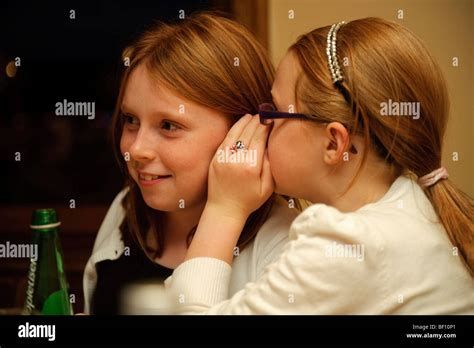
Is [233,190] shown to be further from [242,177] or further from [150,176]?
[150,176]

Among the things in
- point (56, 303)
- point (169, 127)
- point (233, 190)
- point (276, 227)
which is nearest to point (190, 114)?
point (169, 127)

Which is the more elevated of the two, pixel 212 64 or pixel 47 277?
pixel 212 64

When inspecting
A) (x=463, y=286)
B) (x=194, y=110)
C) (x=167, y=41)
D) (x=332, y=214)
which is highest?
(x=167, y=41)

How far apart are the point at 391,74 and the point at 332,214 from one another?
0.22 m

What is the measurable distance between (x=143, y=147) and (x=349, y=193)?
13.0 inches

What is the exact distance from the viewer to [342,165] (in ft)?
2.69

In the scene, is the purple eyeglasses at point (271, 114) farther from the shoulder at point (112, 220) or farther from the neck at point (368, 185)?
the shoulder at point (112, 220)

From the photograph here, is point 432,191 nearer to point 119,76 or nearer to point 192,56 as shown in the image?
point 192,56

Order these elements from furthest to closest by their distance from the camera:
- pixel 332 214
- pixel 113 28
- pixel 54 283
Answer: pixel 113 28 → pixel 54 283 → pixel 332 214

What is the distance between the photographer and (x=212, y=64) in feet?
2.92

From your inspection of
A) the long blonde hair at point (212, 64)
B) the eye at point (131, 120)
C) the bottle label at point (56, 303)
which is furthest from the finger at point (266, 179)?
the bottle label at point (56, 303)

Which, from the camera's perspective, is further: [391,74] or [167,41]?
[167,41]

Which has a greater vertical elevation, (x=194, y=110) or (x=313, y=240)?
(x=194, y=110)

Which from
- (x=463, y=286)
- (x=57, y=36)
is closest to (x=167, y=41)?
(x=57, y=36)
